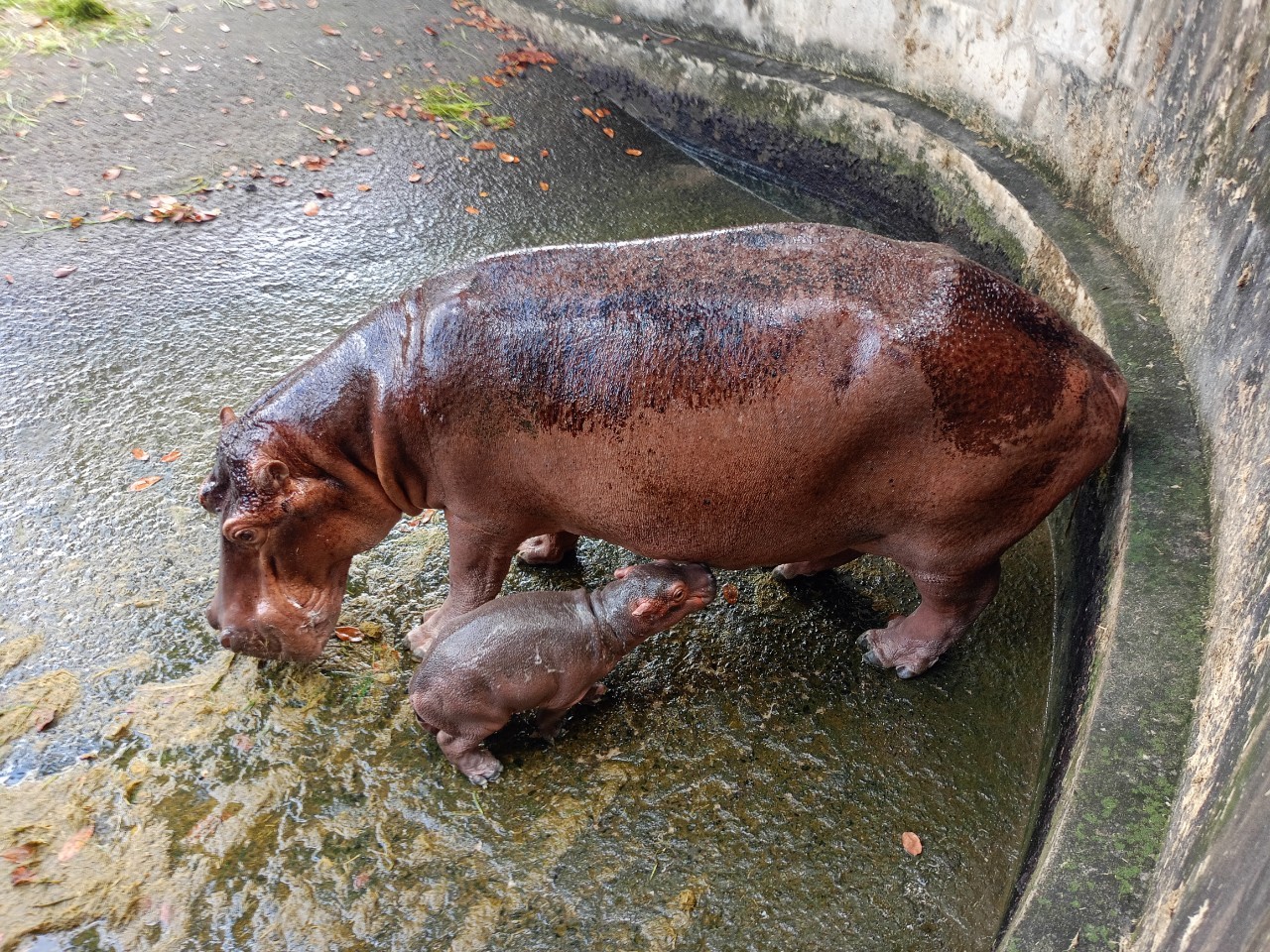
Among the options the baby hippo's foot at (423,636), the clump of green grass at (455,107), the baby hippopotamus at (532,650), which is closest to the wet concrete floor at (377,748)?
the baby hippo's foot at (423,636)

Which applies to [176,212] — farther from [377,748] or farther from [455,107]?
[377,748]

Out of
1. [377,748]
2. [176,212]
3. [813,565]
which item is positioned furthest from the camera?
[176,212]

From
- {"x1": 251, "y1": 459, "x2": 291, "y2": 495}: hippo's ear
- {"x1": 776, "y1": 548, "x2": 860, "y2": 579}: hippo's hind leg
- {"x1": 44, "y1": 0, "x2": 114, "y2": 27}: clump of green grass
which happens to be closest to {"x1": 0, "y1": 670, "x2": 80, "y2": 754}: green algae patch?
{"x1": 251, "y1": 459, "x2": 291, "y2": 495}: hippo's ear

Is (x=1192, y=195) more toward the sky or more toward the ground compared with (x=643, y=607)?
more toward the sky

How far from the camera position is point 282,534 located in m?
2.72

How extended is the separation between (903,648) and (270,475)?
206cm

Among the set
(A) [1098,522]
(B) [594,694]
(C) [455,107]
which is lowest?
(B) [594,694]

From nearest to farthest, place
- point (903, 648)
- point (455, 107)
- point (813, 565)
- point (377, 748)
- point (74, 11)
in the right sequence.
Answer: point (377, 748), point (903, 648), point (813, 565), point (455, 107), point (74, 11)

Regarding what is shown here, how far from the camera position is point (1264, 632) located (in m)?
1.86

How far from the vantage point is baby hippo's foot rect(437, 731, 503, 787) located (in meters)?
2.74

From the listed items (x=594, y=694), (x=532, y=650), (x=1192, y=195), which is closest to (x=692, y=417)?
(x=532, y=650)

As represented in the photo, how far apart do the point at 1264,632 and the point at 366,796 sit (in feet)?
7.75

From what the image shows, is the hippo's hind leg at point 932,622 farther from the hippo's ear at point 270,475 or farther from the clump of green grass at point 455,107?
the clump of green grass at point 455,107

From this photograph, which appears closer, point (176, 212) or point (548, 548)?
point (548, 548)
